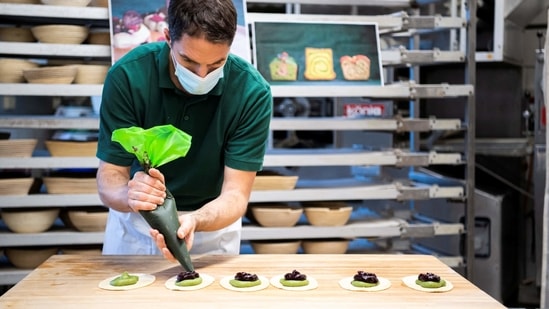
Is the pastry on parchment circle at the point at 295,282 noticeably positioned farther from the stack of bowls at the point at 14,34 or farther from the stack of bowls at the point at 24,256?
the stack of bowls at the point at 14,34

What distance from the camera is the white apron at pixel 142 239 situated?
232cm

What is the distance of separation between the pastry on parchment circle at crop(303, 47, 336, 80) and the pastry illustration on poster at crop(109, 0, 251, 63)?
0.35 metres

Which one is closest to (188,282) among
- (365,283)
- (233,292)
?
(233,292)

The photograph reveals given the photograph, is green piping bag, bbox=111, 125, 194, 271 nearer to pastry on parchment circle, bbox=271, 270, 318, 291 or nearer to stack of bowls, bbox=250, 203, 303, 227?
pastry on parchment circle, bbox=271, 270, 318, 291

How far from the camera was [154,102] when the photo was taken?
2.11 m

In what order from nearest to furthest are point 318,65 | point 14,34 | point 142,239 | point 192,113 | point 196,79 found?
1. point 196,79
2. point 192,113
3. point 142,239
4. point 14,34
5. point 318,65

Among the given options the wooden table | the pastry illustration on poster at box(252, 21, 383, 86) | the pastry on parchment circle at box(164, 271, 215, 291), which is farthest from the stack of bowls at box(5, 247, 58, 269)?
the pastry on parchment circle at box(164, 271, 215, 291)

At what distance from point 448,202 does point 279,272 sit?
2.40m

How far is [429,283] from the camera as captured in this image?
187 centimetres

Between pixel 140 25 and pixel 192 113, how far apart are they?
1.26 metres

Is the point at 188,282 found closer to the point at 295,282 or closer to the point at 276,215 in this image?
the point at 295,282

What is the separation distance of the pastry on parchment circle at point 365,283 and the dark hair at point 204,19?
782mm

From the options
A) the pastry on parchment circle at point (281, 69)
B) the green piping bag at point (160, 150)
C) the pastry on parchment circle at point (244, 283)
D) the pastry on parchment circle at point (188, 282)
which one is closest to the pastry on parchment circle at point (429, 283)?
the pastry on parchment circle at point (244, 283)

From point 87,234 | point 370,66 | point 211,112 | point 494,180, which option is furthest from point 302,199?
point 494,180
